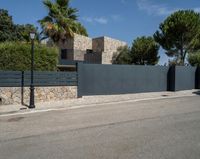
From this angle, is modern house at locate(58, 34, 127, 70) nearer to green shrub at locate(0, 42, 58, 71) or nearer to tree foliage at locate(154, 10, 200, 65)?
tree foliage at locate(154, 10, 200, 65)

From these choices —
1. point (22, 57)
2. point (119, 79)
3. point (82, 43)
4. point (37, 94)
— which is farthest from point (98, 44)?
point (37, 94)

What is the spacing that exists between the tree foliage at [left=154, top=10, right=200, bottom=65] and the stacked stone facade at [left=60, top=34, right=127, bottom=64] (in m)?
6.50

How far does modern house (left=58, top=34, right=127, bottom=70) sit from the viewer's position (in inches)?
1598

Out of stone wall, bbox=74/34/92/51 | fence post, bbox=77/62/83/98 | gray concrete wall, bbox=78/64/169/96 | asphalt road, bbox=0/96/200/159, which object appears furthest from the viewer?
stone wall, bbox=74/34/92/51

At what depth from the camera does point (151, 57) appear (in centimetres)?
4469

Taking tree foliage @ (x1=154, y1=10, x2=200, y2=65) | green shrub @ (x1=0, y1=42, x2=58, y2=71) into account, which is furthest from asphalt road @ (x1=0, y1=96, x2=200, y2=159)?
tree foliage @ (x1=154, y1=10, x2=200, y2=65)

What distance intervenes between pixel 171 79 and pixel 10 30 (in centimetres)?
1921

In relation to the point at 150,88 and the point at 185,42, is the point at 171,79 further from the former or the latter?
the point at 185,42

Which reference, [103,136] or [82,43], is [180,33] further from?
[103,136]

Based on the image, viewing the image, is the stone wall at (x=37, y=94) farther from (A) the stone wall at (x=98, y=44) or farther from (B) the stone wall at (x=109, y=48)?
(A) the stone wall at (x=98, y=44)

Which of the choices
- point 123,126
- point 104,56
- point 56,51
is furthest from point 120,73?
point 104,56

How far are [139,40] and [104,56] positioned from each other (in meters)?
7.06

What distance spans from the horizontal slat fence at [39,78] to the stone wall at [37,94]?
0.76 ft

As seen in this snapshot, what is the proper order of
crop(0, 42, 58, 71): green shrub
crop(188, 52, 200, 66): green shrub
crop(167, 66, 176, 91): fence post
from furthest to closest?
1. crop(188, 52, 200, 66): green shrub
2. crop(167, 66, 176, 91): fence post
3. crop(0, 42, 58, 71): green shrub
